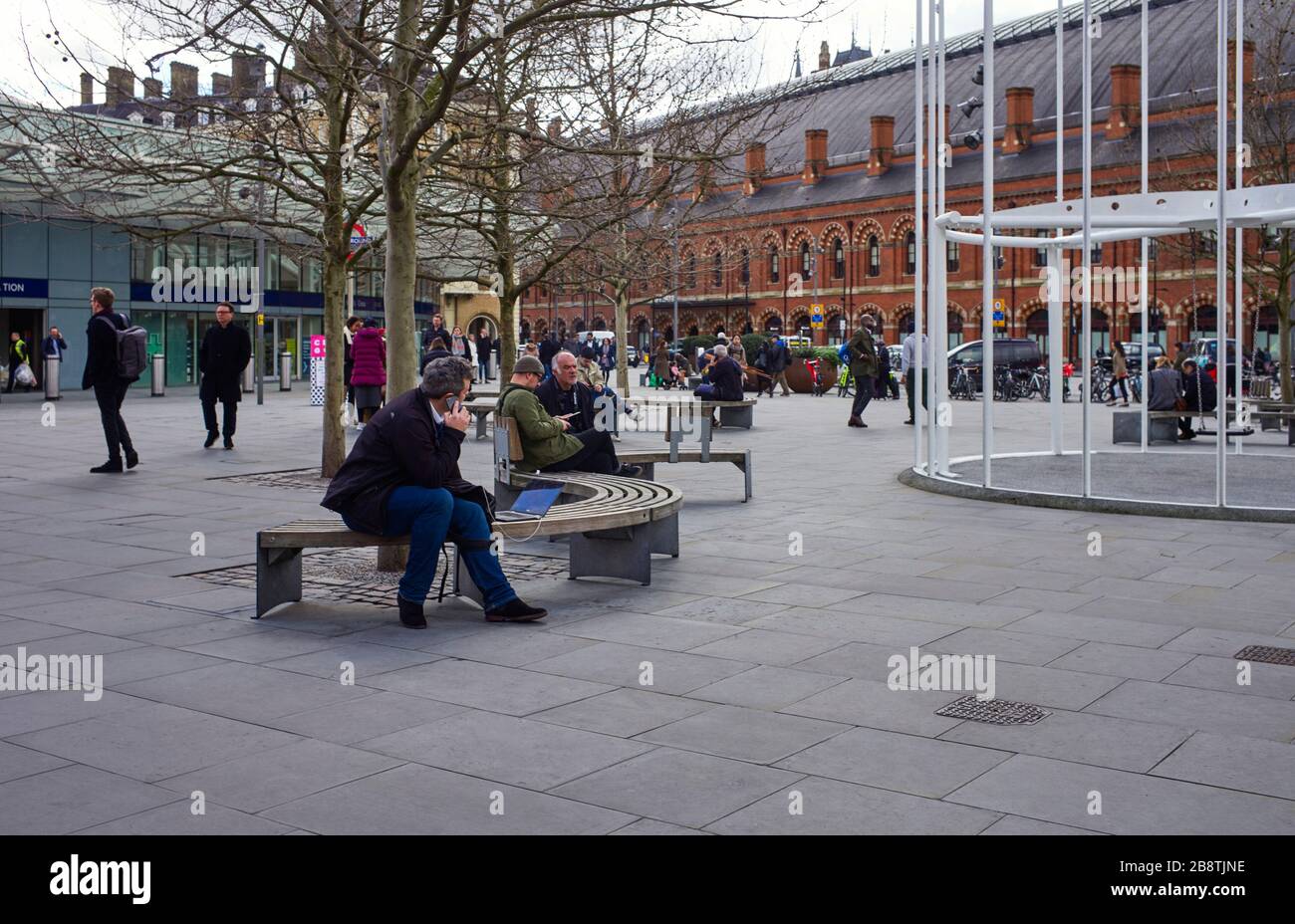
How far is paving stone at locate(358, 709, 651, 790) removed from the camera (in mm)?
4820

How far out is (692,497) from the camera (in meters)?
13.3

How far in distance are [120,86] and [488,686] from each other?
7968 millimetres

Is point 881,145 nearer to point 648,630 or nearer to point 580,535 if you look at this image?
point 580,535

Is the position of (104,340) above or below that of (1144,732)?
above

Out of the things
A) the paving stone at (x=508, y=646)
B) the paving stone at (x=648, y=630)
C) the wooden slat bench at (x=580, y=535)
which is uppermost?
the wooden slat bench at (x=580, y=535)

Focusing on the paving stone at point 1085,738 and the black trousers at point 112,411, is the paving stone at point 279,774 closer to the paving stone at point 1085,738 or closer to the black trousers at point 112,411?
the paving stone at point 1085,738

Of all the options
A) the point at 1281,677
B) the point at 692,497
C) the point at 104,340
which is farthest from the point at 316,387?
the point at 1281,677

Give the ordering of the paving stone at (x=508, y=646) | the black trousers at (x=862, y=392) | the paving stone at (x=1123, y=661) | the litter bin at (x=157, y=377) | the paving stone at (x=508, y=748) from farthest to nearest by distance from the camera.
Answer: the litter bin at (x=157, y=377) < the black trousers at (x=862, y=392) < the paving stone at (x=508, y=646) < the paving stone at (x=1123, y=661) < the paving stone at (x=508, y=748)

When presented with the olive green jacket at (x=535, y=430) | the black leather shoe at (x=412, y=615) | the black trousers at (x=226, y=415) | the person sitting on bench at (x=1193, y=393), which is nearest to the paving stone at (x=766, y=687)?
the black leather shoe at (x=412, y=615)

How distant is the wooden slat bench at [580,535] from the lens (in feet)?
24.5

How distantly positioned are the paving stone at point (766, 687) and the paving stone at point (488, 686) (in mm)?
506

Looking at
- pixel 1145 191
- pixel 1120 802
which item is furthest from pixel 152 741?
pixel 1145 191

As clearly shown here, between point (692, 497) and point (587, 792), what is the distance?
8.77 meters
